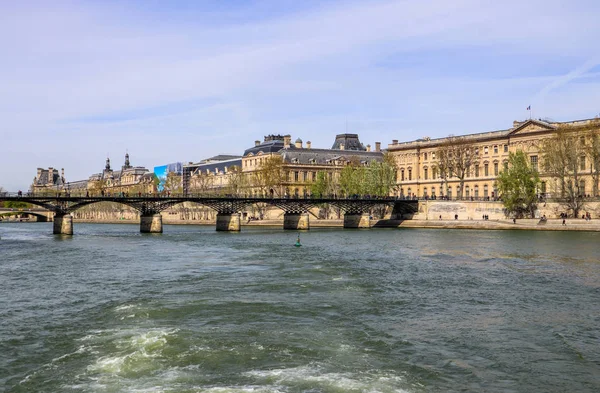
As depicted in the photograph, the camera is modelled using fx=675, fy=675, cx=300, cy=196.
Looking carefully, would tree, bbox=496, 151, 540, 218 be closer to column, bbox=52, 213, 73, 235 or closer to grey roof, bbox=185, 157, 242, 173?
column, bbox=52, 213, 73, 235

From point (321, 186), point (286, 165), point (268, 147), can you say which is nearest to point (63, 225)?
point (321, 186)

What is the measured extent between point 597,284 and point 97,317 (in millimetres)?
24224

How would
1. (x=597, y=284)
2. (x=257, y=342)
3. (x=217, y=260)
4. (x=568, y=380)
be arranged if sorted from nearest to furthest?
1. (x=568, y=380)
2. (x=257, y=342)
3. (x=597, y=284)
4. (x=217, y=260)

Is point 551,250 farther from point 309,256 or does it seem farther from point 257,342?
point 257,342

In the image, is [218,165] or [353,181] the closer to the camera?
[353,181]

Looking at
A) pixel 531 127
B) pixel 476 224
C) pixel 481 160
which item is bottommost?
pixel 476 224

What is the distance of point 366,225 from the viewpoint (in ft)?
361

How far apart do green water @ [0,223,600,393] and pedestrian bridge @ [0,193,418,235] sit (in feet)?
159

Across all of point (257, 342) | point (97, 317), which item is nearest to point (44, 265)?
point (97, 317)

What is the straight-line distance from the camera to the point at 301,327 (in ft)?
75.7

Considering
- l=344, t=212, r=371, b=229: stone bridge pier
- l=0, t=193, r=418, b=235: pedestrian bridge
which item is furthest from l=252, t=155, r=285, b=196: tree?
l=0, t=193, r=418, b=235: pedestrian bridge

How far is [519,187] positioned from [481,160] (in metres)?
28.0

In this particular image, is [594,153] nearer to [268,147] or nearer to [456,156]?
[456,156]

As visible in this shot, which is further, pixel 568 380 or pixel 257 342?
pixel 257 342
